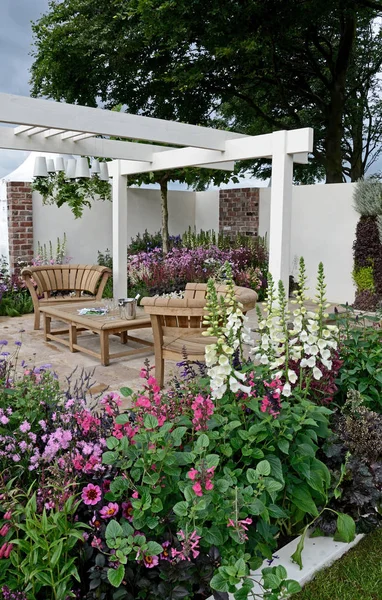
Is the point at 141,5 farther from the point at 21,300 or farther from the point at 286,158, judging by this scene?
the point at 286,158

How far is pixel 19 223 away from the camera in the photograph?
9031 millimetres

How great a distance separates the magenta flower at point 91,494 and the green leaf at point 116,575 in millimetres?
230

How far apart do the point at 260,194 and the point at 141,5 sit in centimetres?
394

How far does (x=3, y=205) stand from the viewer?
912 centimetres

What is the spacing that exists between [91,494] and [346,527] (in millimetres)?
1005

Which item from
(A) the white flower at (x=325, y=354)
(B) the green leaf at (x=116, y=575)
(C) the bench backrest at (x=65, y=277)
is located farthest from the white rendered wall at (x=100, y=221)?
(B) the green leaf at (x=116, y=575)

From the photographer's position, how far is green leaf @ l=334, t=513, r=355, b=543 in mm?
2125

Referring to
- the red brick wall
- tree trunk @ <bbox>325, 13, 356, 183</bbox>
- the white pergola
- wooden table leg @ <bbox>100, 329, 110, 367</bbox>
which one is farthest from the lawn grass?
tree trunk @ <bbox>325, 13, 356, 183</bbox>

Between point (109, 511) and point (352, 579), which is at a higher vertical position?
point (109, 511)

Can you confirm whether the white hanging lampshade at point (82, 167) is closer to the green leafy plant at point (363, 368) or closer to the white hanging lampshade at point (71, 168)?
the white hanging lampshade at point (71, 168)

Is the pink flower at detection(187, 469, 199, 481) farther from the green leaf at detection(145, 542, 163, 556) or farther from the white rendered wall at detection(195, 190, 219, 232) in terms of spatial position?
the white rendered wall at detection(195, 190, 219, 232)

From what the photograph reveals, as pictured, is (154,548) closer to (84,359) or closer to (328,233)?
(84,359)

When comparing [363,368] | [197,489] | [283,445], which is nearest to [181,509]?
[197,489]

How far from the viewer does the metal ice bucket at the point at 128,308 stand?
5.40 metres
